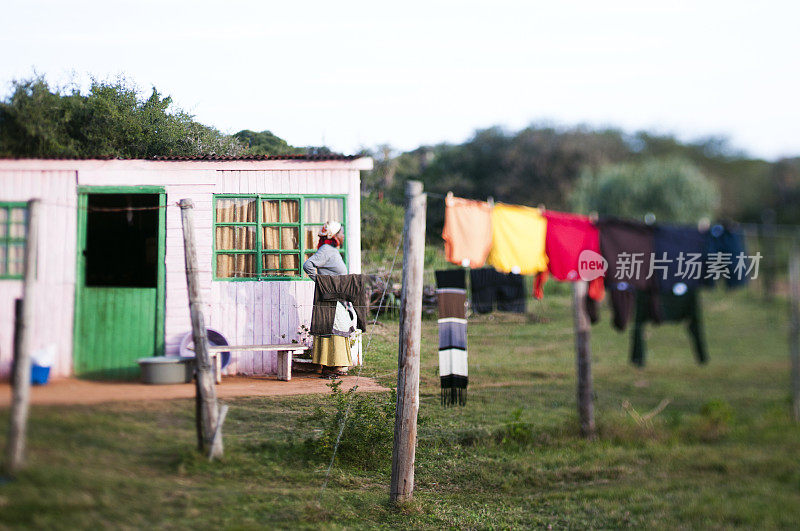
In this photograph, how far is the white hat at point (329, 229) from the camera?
406 centimetres

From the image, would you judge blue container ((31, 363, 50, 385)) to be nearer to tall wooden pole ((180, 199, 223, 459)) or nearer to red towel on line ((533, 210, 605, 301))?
tall wooden pole ((180, 199, 223, 459))

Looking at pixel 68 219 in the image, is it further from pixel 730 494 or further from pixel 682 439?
pixel 682 439

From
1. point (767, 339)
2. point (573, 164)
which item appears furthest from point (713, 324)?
point (573, 164)

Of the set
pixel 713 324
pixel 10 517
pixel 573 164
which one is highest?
pixel 573 164

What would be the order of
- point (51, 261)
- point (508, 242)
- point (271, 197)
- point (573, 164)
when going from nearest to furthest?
point (51, 261), point (271, 197), point (508, 242), point (573, 164)

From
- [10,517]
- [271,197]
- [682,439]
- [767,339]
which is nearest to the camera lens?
[10,517]

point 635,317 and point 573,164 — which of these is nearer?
point 635,317

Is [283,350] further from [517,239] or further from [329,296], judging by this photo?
[517,239]

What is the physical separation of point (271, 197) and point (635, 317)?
382cm

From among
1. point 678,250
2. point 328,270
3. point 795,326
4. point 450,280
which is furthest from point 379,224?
point 795,326

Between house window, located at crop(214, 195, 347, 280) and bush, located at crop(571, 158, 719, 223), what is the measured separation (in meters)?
18.8

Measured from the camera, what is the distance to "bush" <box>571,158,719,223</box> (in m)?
21.5

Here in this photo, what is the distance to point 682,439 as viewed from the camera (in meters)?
6.62

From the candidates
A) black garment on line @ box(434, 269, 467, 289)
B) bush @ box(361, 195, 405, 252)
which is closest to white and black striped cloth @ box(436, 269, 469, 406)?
black garment on line @ box(434, 269, 467, 289)
